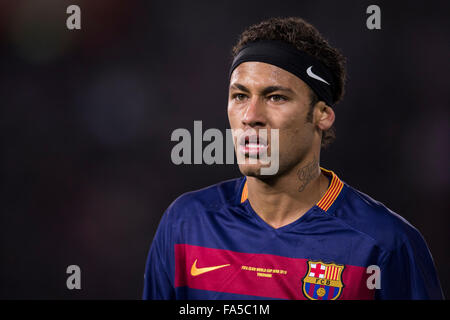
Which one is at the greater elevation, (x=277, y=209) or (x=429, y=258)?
(x=277, y=209)

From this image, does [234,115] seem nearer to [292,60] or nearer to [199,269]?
[292,60]

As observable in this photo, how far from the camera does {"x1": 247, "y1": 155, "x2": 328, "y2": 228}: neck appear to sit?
9.68 ft

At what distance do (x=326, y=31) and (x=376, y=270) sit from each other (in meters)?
2.38

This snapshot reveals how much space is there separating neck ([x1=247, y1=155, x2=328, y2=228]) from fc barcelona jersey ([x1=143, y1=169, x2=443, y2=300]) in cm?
4

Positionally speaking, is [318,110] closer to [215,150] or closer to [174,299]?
[215,150]

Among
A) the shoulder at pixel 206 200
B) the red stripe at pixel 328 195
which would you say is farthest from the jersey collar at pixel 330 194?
the shoulder at pixel 206 200

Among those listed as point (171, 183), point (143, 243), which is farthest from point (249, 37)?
point (143, 243)

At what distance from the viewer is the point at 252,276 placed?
2.90 metres

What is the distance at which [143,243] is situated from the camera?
472 cm

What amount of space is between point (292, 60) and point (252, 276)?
122 centimetres

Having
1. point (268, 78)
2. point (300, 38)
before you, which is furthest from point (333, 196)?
point (300, 38)

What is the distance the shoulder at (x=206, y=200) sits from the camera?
10.6 feet

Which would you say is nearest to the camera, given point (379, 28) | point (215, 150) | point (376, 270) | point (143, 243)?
point (376, 270)

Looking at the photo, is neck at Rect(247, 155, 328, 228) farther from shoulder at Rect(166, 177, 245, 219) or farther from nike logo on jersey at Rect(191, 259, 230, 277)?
nike logo on jersey at Rect(191, 259, 230, 277)
